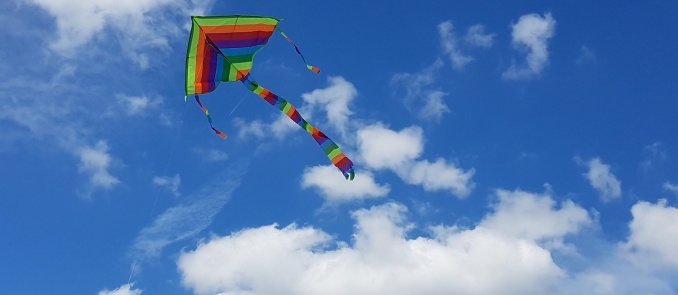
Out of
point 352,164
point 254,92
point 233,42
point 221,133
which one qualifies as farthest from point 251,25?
point 352,164

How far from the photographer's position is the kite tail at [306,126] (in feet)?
79.1

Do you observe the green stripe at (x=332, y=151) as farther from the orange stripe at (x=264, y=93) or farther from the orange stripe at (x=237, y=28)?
the orange stripe at (x=237, y=28)

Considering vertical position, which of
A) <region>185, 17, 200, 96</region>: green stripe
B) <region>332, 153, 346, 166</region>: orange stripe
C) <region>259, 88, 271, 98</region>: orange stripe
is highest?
<region>185, 17, 200, 96</region>: green stripe

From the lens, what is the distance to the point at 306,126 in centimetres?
2438

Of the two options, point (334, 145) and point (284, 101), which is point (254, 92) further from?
point (334, 145)

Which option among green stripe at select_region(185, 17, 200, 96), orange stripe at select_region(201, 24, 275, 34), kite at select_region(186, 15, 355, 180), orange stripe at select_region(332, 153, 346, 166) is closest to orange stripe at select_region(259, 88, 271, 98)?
kite at select_region(186, 15, 355, 180)

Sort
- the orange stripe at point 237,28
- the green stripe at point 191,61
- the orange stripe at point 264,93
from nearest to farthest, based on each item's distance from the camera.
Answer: the green stripe at point 191,61
the orange stripe at point 237,28
the orange stripe at point 264,93

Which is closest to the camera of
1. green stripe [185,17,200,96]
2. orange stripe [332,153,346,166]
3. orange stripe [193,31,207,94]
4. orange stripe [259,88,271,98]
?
Answer: green stripe [185,17,200,96]

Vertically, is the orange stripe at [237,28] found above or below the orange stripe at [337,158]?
above

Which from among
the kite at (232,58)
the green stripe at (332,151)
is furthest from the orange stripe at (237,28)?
the green stripe at (332,151)

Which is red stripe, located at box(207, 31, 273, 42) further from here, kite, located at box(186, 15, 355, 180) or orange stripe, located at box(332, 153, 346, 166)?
orange stripe, located at box(332, 153, 346, 166)

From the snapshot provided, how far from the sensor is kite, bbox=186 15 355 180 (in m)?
23.3

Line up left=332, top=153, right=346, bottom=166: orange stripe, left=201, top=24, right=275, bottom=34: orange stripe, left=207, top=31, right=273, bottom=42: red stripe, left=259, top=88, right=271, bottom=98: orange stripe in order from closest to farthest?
1. left=201, top=24, right=275, bottom=34: orange stripe
2. left=207, top=31, right=273, bottom=42: red stripe
3. left=259, top=88, right=271, bottom=98: orange stripe
4. left=332, top=153, right=346, bottom=166: orange stripe

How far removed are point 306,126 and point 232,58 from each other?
3483mm
